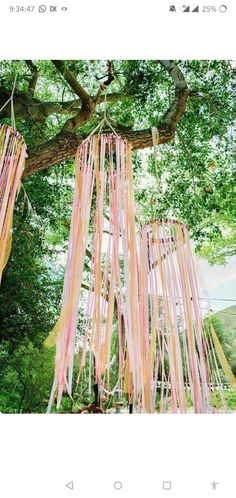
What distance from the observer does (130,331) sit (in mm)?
539

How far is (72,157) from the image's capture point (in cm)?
171

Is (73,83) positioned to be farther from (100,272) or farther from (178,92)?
(100,272)

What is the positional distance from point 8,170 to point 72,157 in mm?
1092

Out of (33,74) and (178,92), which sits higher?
(33,74)

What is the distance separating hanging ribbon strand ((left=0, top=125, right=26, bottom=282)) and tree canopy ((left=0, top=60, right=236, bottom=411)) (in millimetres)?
485

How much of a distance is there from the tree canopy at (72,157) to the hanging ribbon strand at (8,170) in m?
0.48

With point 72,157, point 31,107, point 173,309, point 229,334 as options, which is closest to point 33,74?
point 31,107

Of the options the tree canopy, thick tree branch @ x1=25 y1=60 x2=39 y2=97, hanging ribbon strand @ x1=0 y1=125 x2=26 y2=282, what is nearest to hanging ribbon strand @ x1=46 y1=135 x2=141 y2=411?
hanging ribbon strand @ x1=0 y1=125 x2=26 y2=282

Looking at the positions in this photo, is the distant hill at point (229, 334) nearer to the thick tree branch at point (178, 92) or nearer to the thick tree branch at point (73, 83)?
the thick tree branch at point (178, 92)

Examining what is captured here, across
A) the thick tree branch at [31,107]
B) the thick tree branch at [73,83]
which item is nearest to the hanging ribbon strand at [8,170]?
the thick tree branch at [73,83]

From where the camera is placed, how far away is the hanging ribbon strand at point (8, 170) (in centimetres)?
64
